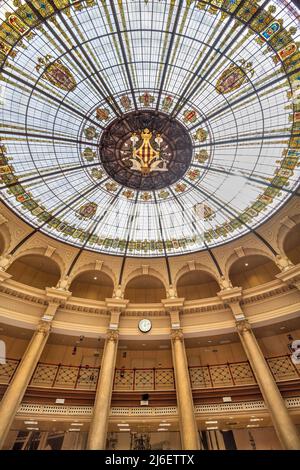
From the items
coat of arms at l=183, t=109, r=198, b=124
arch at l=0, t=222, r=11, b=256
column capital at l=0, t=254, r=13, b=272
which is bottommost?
column capital at l=0, t=254, r=13, b=272

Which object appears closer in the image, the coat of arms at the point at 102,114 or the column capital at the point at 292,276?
the coat of arms at the point at 102,114

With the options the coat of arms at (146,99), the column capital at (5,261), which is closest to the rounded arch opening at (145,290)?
the column capital at (5,261)

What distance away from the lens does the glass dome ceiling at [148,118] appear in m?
9.91

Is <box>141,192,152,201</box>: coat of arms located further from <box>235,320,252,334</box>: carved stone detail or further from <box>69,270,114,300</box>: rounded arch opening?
<box>235,320,252,334</box>: carved stone detail

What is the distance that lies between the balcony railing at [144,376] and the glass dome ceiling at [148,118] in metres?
8.46

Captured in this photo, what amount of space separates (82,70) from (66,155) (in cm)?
465

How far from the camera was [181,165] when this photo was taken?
49.5ft

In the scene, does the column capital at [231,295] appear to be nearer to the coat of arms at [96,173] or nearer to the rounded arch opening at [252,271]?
the rounded arch opening at [252,271]

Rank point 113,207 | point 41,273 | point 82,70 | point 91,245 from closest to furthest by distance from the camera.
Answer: point 82,70 < point 113,207 < point 91,245 < point 41,273

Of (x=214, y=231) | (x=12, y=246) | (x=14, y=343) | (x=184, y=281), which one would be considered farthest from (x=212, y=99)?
(x=14, y=343)

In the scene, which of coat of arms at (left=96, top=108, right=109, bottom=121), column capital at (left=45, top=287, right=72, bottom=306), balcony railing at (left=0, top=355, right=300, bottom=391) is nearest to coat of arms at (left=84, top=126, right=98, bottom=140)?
coat of arms at (left=96, top=108, right=109, bottom=121)

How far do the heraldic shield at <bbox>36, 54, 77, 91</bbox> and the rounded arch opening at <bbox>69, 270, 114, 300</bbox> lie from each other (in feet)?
42.8

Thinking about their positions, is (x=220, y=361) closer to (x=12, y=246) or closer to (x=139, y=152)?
(x=139, y=152)

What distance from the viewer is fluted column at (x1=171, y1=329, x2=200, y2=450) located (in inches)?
425
